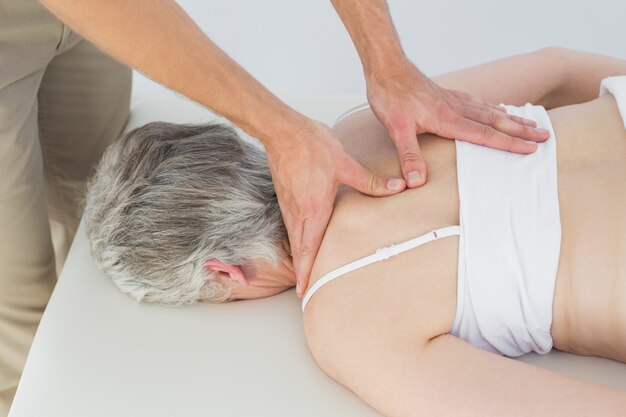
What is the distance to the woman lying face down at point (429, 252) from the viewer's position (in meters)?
1.36

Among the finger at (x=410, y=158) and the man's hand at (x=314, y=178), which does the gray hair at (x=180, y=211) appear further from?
the finger at (x=410, y=158)

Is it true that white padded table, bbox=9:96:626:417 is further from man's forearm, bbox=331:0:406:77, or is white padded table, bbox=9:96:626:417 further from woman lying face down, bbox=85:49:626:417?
man's forearm, bbox=331:0:406:77

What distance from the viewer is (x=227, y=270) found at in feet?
5.21

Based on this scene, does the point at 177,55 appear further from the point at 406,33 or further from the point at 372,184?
the point at 406,33

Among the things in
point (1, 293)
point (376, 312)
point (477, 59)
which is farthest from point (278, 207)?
point (477, 59)

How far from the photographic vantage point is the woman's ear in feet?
5.15

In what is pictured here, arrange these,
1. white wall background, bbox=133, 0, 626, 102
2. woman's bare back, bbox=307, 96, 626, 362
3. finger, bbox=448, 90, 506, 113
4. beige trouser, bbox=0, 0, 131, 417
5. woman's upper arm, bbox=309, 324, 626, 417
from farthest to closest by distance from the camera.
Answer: white wall background, bbox=133, 0, 626, 102 < beige trouser, bbox=0, 0, 131, 417 < finger, bbox=448, 90, 506, 113 < woman's bare back, bbox=307, 96, 626, 362 < woman's upper arm, bbox=309, 324, 626, 417

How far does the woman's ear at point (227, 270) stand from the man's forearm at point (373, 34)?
1.57 ft

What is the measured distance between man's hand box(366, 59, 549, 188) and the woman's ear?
14.6 inches

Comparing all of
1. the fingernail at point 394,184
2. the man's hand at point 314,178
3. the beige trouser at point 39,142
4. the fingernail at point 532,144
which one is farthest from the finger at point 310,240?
the beige trouser at point 39,142

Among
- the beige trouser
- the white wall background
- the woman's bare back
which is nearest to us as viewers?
the woman's bare back

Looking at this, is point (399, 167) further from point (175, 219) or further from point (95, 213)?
point (95, 213)

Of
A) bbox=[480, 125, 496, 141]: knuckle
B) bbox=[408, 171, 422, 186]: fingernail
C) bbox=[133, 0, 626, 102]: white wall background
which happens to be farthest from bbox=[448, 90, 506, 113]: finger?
bbox=[133, 0, 626, 102]: white wall background

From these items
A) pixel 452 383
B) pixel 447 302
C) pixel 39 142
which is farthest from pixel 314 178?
pixel 39 142
